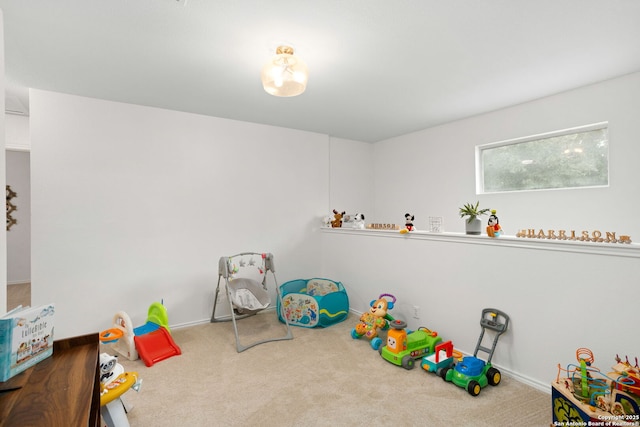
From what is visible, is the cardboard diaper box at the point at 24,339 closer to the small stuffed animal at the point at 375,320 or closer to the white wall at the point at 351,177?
the small stuffed animal at the point at 375,320

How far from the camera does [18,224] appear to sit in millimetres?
5230

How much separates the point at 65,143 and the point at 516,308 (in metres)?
4.29

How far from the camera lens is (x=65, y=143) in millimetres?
2877

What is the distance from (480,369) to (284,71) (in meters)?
2.52

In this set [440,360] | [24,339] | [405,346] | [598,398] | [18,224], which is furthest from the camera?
[18,224]

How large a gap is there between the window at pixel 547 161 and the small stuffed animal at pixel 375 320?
76.4 inches

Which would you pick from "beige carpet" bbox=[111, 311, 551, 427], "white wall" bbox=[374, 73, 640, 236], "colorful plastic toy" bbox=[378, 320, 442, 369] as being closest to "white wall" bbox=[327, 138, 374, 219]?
"white wall" bbox=[374, 73, 640, 236]

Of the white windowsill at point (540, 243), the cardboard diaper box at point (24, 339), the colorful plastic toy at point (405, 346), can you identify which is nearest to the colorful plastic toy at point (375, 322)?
the colorful plastic toy at point (405, 346)

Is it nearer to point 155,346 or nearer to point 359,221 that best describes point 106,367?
point 155,346

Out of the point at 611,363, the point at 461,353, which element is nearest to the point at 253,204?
the point at 461,353

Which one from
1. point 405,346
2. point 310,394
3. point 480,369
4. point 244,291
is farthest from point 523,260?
point 244,291

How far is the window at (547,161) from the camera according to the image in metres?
2.80

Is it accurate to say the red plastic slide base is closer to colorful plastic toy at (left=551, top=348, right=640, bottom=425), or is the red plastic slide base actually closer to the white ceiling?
the white ceiling

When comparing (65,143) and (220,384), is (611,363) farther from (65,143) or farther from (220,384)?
(65,143)
